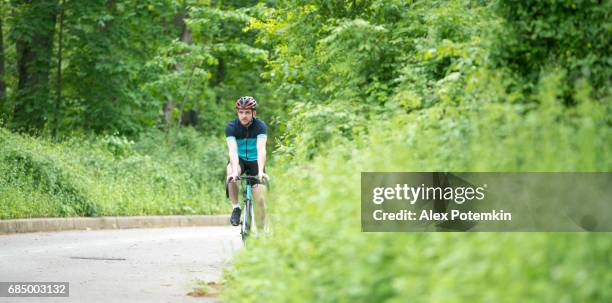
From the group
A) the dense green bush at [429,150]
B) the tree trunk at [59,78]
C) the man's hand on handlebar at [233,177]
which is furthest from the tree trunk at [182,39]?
the man's hand on handlebar at [233,177]

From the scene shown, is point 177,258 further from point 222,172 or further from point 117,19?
point 117,19

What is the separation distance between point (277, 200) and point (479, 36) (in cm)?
296

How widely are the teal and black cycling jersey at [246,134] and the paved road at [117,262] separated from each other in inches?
49.3

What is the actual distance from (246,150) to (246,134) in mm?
225

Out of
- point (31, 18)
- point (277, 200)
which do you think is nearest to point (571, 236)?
point (277, 200)

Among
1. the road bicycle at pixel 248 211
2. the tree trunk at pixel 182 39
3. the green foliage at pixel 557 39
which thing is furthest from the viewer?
the tree trunk at pixel 182 39

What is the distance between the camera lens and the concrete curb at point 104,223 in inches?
688

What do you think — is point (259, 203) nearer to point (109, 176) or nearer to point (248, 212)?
point (248, 212)

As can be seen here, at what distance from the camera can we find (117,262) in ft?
41.7

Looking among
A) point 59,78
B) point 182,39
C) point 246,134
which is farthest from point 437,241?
point 182,39

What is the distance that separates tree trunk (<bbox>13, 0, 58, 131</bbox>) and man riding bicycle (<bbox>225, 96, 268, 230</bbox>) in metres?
17.2

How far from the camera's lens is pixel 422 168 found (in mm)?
7641

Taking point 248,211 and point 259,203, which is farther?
point 248,211

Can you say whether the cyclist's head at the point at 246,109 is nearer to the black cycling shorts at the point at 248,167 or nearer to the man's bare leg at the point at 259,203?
the black cycling shorts at the point at 248,167
